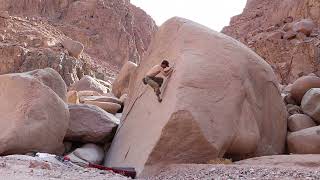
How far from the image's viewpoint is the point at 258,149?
9.09m

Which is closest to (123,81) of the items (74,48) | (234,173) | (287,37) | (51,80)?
(51,80)

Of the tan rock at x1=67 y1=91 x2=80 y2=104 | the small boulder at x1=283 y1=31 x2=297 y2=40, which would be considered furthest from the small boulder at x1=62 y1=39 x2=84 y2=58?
the tan rock at x1=67 y1=91 x2=80 y2=104

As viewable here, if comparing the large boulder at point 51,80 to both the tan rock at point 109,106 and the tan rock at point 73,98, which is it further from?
the tan rock at point 73,98

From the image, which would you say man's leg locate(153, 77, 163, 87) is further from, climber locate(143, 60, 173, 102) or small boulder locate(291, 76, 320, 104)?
small boulder locate(291, 76, 320, 104)

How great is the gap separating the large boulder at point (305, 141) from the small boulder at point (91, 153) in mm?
4008

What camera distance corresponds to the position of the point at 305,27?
961 inches

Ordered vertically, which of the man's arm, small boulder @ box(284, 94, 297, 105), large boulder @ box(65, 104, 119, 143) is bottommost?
large boulder @ box(65, 104, 119, 143)

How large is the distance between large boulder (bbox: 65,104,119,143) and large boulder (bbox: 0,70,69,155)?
0.60 m

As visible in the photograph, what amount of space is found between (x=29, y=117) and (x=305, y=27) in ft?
62.1

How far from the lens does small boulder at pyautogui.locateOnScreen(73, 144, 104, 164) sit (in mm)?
9453

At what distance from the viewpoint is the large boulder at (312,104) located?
10.5 meters

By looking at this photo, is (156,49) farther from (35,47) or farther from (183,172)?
(35,47)

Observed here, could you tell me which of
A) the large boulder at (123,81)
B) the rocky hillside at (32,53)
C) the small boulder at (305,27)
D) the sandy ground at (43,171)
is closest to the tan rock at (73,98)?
the large boulder at (123,81)

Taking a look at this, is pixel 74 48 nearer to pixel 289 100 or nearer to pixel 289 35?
pixel 289 35
